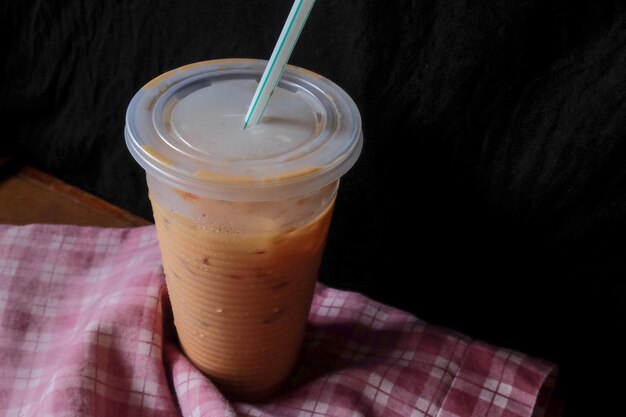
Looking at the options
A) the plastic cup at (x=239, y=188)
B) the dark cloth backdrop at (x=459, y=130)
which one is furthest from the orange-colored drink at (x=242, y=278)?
the dark cloth backdrop at (x=459, y=130)

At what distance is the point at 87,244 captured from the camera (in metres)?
0.91

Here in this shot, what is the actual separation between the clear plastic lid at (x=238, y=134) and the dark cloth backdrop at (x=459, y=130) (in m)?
0.13

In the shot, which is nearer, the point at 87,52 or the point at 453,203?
the point at 453,203

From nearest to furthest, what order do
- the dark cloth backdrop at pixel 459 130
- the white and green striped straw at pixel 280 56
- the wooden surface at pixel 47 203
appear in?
the white and green striped straw at pixel 280 56 < the dark cloth backdrop at pixel 459 130 < the wooden surface at pixel 47 203

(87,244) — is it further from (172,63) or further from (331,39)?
(331,39)

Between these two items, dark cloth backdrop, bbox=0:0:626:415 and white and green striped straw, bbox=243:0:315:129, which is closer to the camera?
white and green striped straw, bbox=243:0:315:129

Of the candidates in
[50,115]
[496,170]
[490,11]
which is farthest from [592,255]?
[50,115]

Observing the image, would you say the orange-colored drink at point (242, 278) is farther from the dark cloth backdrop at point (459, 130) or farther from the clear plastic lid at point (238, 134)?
the dark cloth backdrop at point (459, 130)

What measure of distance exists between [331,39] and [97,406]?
1.65 ft

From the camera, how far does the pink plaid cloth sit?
2.25ft

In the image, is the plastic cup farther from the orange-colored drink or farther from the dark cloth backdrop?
the dark cloth backdrop

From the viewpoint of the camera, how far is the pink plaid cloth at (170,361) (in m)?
0.69

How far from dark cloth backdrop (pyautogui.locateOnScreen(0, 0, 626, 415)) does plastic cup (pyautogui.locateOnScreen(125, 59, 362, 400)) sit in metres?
0.12

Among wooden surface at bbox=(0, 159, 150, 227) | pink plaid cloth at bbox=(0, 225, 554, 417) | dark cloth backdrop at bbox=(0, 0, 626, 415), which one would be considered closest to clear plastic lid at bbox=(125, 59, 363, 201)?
dark cloth backdrop at bbox=(0, 0, 626, 415)
